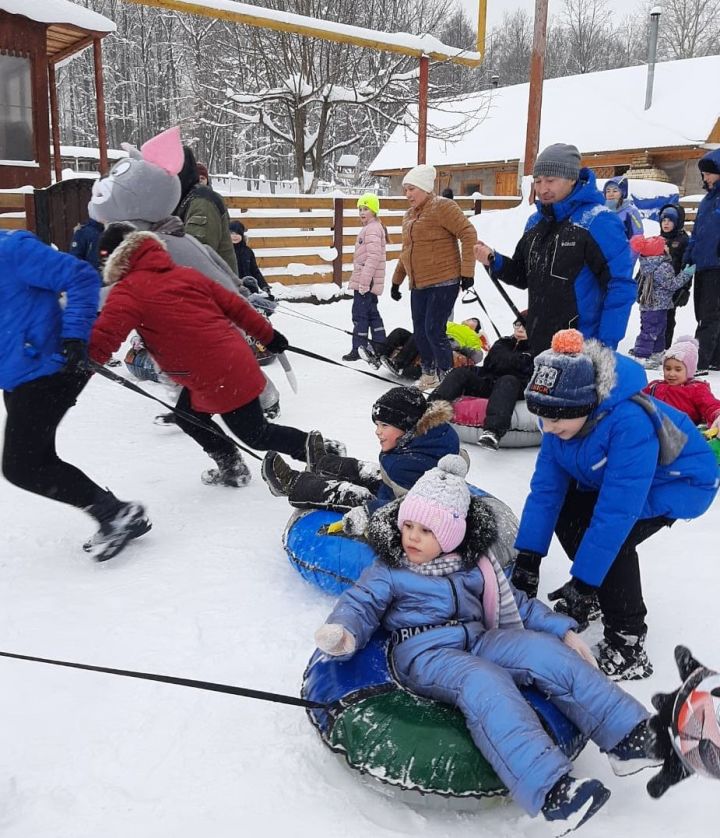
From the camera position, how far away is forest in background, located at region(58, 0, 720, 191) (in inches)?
731

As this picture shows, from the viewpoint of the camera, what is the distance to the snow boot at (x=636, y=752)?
1.93 m

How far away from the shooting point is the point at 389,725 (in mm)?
2018

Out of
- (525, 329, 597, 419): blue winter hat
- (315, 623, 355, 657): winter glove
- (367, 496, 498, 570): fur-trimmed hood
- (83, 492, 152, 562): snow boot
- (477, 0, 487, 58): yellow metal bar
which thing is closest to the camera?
(315, 623, 355, 657): winter glove

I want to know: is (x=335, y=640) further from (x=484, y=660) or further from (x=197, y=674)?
(x=197, y=674)

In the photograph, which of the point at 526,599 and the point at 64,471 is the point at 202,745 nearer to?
the point at 526,599

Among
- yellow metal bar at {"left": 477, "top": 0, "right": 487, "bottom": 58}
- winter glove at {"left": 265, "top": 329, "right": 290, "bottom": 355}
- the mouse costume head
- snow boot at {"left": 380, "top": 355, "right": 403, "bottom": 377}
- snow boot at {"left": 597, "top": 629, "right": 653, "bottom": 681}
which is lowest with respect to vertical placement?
snow boot at {"left": 597, "top": 629, "right": 653, "bottom": 681}

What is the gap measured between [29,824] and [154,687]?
61 cm

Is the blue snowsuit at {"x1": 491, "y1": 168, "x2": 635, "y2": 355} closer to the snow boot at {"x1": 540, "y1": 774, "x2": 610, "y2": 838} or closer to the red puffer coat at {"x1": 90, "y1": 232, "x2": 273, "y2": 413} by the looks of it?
the red puffer coat at {"x1": 90, "y1": 232, "x2": 273, "y2": 413}

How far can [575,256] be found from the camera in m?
3.98

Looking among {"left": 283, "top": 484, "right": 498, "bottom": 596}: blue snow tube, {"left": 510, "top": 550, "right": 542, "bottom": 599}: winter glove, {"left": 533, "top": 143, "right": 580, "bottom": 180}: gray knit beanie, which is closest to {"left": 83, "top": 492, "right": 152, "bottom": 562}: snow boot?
{"left": 283, "top": 484, "right": 498, "bottom": 596}: blue snow tube

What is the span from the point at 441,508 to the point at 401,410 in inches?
39.8

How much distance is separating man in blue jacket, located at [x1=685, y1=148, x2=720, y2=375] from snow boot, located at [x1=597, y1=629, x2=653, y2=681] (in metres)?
4.57

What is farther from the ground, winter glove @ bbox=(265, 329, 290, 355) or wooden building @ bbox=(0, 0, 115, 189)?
wooden building @ bbox=(0, 0, 115, 189)

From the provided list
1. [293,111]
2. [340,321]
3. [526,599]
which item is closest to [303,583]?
[526,599]
